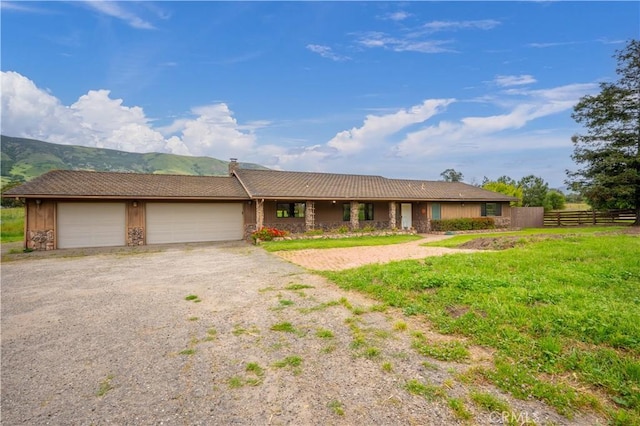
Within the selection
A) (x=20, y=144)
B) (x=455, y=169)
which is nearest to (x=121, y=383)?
(x=455, y=169)

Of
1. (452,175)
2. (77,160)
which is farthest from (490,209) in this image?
(77,160)

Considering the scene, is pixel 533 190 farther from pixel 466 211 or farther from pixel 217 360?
pixel 217 360

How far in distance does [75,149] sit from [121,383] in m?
222

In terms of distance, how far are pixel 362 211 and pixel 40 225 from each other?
1729cm

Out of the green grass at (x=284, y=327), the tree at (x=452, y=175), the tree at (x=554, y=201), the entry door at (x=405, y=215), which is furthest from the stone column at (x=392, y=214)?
the tree at (x=452, y=175)

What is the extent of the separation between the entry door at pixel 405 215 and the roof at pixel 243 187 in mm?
1004

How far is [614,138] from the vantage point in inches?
857

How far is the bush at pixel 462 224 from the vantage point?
22.0 meters

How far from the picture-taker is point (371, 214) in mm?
21219

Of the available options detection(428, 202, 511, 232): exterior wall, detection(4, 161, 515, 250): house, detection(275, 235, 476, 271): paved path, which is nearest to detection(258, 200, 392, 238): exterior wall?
detection(4, 161, 515, 250): house

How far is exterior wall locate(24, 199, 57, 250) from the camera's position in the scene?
13969 millimetres

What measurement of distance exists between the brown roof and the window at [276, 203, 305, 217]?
223 cm

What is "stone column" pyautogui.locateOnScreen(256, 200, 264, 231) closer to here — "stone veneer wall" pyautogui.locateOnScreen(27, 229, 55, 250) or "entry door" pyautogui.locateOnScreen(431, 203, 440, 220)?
"stone veneer wall" pyautogui.locateOnScreen(27, 229, 55, 250)

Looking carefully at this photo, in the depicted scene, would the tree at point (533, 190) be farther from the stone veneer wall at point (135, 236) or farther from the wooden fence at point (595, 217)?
the stone veneer wall at point (135, 236)
